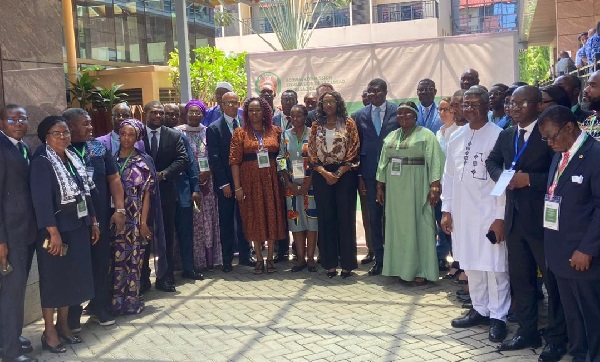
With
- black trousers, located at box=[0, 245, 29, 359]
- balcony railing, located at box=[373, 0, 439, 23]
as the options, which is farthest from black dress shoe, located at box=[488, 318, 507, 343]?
balcony railing, located at box=[373, 0, 439, 23]

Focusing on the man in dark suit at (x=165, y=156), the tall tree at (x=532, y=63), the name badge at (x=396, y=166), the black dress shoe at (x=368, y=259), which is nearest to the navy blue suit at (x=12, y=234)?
the man in dark suit at (x=165, y=156)

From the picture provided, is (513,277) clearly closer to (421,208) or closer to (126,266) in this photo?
(421,208)

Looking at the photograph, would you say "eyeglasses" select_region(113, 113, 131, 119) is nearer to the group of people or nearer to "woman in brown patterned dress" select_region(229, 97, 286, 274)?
the group of people

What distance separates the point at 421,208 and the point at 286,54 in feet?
13.6

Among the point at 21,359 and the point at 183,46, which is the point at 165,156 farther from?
the point at 21,359

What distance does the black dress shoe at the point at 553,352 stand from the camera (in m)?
4.55

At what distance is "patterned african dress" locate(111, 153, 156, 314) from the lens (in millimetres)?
6172

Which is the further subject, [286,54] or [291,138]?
[286,54]

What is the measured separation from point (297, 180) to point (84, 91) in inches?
297

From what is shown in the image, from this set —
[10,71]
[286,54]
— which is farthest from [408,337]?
[286,54]

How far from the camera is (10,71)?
6.10 m

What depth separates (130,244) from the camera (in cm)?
622

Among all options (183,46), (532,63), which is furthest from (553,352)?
(532,63)

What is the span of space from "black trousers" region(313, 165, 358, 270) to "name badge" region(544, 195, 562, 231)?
120 inches
